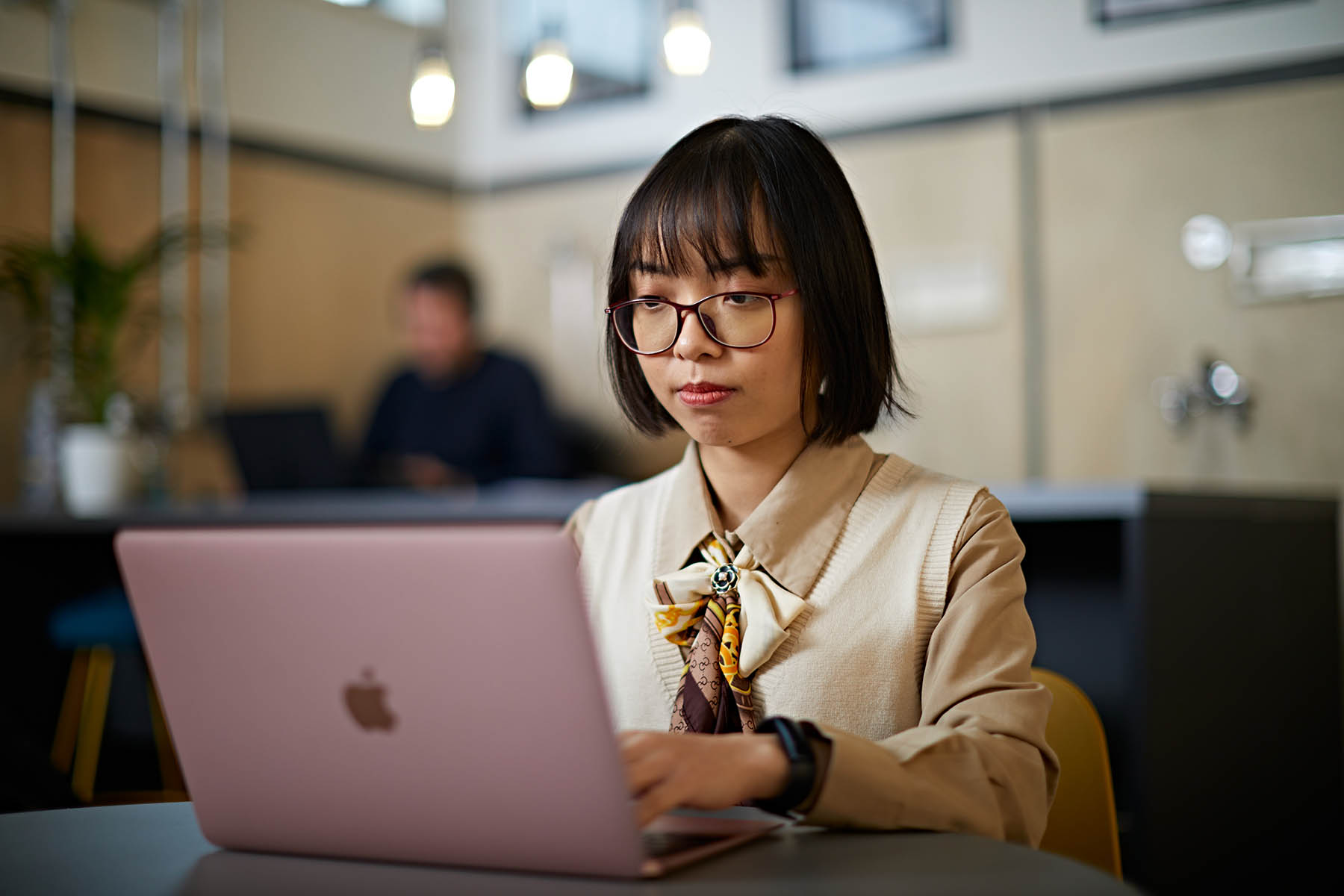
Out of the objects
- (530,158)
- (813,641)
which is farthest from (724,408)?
(530,158)

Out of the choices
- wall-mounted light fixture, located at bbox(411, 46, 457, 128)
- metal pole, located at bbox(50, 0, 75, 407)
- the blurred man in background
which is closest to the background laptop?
the blurred man in background

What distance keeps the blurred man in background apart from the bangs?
3.14 metres

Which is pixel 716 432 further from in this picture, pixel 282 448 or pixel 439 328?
pixel 439 328

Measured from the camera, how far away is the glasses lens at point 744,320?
1.12 m

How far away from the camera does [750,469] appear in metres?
1.23

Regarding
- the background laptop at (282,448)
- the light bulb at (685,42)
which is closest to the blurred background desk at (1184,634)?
the background laptop at (282,448)

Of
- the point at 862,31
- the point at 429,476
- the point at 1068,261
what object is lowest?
the point at 429,476

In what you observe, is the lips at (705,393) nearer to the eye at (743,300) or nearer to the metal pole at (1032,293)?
the eye at (743,300)

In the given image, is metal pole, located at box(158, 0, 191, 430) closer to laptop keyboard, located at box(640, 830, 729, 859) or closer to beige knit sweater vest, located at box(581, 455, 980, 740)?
beige knit sweater vest, located at box(581, 455, 980, 740)

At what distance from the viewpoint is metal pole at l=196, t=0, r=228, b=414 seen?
169 inches

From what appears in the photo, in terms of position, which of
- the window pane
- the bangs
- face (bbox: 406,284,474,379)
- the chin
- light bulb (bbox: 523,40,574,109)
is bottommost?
the chin

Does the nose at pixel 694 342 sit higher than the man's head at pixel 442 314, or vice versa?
the man's head at pixel 442 314

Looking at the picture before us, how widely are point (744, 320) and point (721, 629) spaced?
0.27 m

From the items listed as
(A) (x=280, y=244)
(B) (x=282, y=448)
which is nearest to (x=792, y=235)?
(B) (x=282, y=448)
